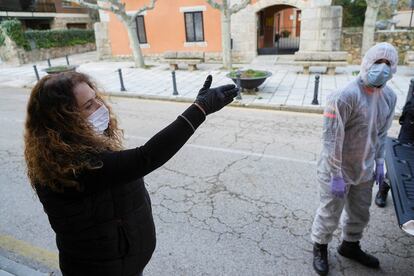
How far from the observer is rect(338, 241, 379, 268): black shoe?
2996 mm

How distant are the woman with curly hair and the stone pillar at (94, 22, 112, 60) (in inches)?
796

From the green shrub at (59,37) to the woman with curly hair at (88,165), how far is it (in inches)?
914

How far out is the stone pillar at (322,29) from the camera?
14125 mm

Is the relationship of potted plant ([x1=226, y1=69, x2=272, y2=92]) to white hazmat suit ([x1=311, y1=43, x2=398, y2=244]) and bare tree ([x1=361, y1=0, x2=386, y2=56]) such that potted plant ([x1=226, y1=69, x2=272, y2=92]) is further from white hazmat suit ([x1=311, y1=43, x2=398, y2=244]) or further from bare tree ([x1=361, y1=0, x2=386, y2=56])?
white hazmat suit ([x1=311, y1=43, x2=398, y2=244])

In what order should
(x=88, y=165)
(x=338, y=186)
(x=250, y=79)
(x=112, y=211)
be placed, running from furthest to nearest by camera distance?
(x=250, y=79)
(x=338, y=186)
(x=112, y=211)
(x=88, y=165)

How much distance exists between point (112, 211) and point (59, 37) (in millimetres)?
26610

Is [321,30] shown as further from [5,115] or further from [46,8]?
[46,8]

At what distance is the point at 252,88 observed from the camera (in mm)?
9938

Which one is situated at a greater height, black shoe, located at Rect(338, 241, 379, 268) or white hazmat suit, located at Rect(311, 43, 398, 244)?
white hazmat suit, located at Rect(311, 43, 398, 244)

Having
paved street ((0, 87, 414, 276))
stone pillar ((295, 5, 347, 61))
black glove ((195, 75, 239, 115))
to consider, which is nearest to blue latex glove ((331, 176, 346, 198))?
paved street ((0, 87, 414, 276))

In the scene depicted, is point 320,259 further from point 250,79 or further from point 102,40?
point 102,40

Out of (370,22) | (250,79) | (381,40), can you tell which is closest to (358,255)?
(250,79)

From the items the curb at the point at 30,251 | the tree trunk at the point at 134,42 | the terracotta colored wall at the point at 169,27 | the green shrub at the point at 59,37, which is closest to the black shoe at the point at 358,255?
the curb at the point at 30,251

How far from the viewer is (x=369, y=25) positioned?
13.4 metres
